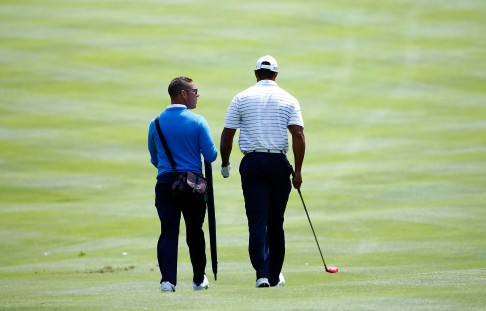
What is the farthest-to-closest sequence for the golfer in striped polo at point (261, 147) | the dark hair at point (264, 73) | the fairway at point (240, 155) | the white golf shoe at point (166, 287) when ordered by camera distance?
the fairway at point (240, 155), the dark hair at point (264, 73), the golfer in striped polo at point (261, 147), the white golf shoe at point (166, 287)

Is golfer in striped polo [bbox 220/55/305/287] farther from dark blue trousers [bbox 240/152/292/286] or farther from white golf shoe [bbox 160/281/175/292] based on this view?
white golf shoe [bbox 160/281/175/292]

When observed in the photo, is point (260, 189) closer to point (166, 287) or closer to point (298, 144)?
point (298, 144)

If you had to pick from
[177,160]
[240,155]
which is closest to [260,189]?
[177,160]

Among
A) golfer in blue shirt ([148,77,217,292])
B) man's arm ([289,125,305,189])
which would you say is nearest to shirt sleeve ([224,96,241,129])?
golfer in blue shirt ([148,77,217,292])

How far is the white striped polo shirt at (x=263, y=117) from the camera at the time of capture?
11227mm

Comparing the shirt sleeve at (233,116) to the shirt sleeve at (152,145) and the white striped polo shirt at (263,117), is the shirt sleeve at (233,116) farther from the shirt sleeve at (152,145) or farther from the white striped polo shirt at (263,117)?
the shirt sleeve at (152,145)

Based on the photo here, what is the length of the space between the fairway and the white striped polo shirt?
4.70ft

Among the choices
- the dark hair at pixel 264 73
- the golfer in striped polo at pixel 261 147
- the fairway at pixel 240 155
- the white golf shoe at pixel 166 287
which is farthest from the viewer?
the fairway at pixel 240 155

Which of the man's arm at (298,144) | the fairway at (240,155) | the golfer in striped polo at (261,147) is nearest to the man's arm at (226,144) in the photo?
the golfer in striped polo at (261,147)

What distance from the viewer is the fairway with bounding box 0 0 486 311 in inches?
487

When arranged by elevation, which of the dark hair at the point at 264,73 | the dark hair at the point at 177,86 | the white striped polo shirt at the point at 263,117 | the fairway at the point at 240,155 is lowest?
the fairway at the point at 240,155

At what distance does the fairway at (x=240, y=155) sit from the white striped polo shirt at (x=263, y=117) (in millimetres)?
1434

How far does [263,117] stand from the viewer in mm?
11227

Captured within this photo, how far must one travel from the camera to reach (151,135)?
1123 cm
